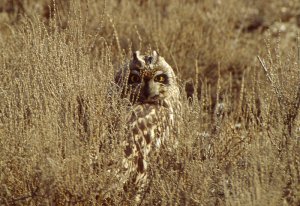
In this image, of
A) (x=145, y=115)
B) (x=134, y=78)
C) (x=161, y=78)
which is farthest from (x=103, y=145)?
(x=161, y=78)

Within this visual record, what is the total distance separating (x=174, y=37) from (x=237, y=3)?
149 centimetres

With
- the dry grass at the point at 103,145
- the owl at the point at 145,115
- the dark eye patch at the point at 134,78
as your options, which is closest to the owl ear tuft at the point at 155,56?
the owl at the point at 145,115

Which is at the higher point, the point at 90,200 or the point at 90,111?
the point at 90,111

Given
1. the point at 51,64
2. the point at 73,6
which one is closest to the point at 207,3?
the point at 73,6

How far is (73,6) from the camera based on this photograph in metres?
4.02

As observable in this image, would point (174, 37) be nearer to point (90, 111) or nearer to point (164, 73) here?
point (164, 73)

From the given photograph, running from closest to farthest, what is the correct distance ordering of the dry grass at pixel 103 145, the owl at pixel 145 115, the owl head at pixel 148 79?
1. the dry grass at pixel 103 145
2. the owl at pixel 145 115
3. the owl head at pixel 148 79

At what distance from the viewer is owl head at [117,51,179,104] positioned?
379 cm

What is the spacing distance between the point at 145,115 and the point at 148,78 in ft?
0.87

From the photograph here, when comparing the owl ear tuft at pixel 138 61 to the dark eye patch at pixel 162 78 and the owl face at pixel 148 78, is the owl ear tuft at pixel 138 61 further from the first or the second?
the dark eye patch at pixel 162 78

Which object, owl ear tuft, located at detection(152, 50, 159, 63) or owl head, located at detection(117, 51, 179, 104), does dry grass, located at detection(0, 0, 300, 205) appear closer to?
owl head, located at detection(117, 51, 179, 104)

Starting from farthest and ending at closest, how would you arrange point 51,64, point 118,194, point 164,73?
point 164,73 → point 51,64 → point 118,194

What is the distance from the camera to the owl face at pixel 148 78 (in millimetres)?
3797

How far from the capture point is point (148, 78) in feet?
12.5
